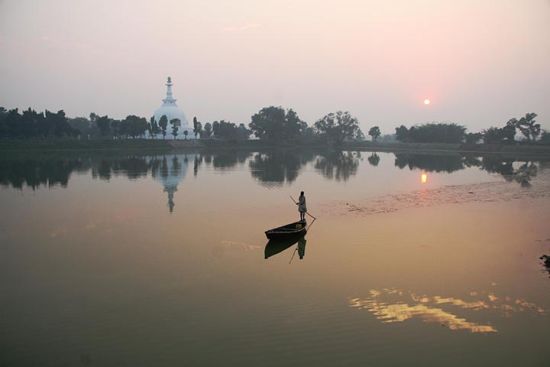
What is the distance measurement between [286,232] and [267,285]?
179 inches

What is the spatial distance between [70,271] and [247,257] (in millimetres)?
5411

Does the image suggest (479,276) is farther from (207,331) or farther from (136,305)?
(136,305)

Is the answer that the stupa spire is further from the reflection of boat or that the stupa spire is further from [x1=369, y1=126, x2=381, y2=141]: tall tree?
the reflection of boat

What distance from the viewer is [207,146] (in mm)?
99688

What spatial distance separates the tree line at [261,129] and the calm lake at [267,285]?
53.2 metres

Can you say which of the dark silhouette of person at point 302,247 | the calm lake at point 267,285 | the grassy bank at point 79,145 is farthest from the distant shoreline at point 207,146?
the dark silhouette of person at point 302,247

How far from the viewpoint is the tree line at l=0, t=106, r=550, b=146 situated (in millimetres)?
72125

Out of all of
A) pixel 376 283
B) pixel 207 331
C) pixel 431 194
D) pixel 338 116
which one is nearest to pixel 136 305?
pixel 207 331

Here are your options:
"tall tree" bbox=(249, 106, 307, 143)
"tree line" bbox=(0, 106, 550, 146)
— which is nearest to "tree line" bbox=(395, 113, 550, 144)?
"tree line" bbox=(0, 106, 550, 146)

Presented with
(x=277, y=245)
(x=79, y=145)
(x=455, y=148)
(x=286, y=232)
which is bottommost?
(x=277, y=245)

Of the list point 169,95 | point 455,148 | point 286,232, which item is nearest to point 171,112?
point 169,95

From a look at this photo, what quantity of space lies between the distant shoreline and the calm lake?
162ft

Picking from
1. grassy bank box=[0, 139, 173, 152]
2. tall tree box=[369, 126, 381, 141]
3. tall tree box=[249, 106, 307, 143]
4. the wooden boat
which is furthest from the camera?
tall tree box=[369, 126, 381, 141]

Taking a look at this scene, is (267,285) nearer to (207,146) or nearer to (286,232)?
(286,232)
